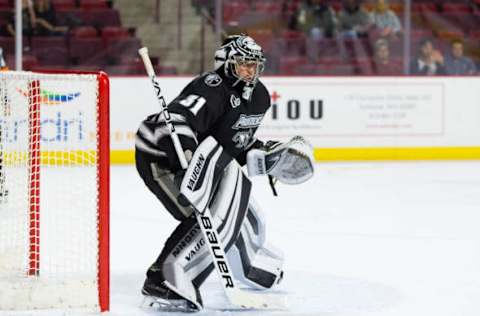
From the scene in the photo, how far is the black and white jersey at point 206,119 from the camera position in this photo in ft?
13.1

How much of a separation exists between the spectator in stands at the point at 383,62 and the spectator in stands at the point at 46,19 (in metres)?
2.75

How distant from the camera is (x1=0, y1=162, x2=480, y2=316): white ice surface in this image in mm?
4289

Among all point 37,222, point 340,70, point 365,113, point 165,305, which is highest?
point 37,222

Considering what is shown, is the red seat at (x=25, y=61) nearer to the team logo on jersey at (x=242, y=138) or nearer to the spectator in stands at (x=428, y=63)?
the spectator in stands at (x=428, y=63)

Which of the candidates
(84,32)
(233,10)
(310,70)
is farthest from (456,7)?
(84,32)

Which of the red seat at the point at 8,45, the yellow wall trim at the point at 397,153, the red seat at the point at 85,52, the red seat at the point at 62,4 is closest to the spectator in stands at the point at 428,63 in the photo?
the yellow wall trim at the point at 397,153

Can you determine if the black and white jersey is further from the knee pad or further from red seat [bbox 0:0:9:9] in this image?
red seat [bbox 0:0:9:9]

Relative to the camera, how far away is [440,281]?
4.71m

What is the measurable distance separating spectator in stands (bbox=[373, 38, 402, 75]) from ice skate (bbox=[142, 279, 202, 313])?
6.41 metres

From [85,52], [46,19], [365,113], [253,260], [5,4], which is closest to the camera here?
[253,260]

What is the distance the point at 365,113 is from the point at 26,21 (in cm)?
300

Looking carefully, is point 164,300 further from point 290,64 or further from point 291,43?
point 291,43

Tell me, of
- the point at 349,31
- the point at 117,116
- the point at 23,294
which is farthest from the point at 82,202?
the point at 349,31

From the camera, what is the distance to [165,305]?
4.11 m
